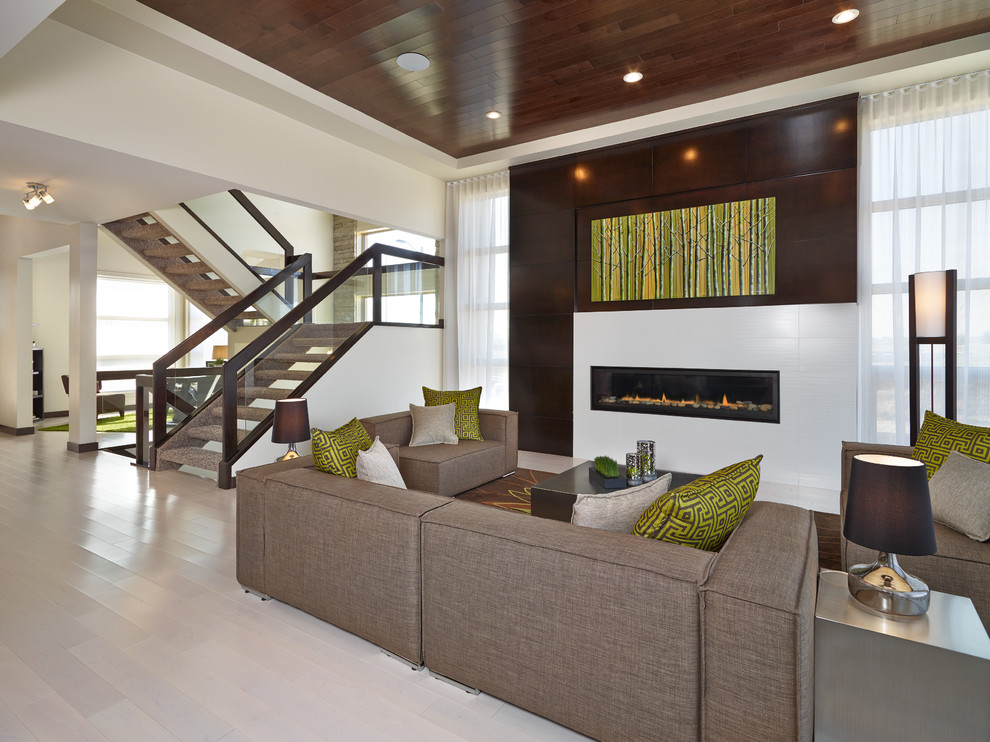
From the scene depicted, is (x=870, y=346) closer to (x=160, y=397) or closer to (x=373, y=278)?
(x=373, y=278)

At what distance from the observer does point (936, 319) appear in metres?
3.48

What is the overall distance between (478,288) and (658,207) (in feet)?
7.36

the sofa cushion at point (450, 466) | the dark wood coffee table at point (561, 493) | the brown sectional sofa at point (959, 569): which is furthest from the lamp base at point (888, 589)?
the sofa cushion at point (450, 466)

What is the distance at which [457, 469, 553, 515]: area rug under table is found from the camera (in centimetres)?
418

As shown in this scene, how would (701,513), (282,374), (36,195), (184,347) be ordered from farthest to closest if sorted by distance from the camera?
(184,347)
(282,374)
(36,195)
(701,513)

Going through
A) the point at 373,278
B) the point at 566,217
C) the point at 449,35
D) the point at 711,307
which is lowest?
the point at 711,307

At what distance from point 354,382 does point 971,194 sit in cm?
543

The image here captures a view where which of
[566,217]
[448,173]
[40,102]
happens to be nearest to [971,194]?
[566,217]

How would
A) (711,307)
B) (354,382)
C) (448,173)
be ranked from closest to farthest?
(711,307), (354,382), (448,173)

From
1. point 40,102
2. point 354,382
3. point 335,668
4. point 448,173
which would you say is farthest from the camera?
point 448,173

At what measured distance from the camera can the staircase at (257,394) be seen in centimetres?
495

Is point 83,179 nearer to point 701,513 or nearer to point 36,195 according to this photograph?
point 36,195

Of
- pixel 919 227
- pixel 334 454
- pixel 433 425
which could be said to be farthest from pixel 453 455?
pixel 919 227

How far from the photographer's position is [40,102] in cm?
345
